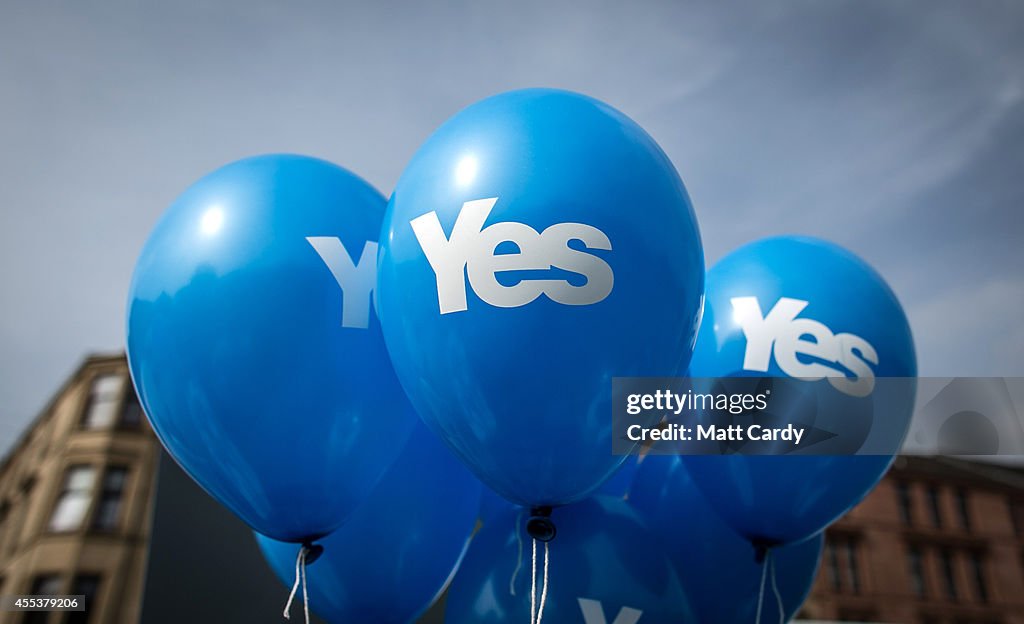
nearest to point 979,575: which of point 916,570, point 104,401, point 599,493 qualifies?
point 916,570

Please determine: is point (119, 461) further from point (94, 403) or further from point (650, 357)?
point (650, 357)

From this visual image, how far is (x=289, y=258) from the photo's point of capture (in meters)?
2.31

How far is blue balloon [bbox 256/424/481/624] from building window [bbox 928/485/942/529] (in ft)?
95.1

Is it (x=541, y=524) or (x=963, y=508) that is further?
(x=963, y=508)

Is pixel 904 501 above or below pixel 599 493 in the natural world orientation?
above

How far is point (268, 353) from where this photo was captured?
A: 224 cm

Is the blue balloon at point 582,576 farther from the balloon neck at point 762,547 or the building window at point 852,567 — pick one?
the building window at point 852,567

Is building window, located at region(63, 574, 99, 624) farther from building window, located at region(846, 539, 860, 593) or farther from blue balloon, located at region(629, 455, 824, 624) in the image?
building window, located at region(846, 539, 860, 593)

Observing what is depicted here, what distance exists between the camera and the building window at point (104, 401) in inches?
792

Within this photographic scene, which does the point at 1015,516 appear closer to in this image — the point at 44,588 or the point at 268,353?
the point at 44,588

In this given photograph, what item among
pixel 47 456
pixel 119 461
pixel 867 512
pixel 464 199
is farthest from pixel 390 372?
pixel 867 512

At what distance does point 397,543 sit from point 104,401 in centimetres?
2107

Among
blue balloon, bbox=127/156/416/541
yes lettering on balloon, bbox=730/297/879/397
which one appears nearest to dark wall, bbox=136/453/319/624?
blue balloon, bbox=127/156/416/541

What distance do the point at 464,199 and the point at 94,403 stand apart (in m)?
22.2
